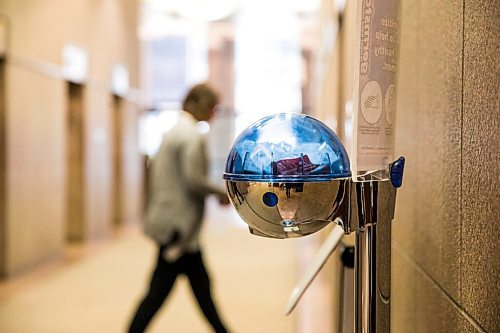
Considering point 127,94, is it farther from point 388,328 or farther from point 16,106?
point 388,328

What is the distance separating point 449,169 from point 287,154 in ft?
1.43

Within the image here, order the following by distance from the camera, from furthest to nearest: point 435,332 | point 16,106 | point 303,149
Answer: point 16,106, point 435,332, point 303,149

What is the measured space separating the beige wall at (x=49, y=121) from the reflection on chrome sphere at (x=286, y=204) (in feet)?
22.2

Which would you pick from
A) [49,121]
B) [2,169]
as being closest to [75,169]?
[49,121]

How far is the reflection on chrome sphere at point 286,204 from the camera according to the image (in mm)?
1036

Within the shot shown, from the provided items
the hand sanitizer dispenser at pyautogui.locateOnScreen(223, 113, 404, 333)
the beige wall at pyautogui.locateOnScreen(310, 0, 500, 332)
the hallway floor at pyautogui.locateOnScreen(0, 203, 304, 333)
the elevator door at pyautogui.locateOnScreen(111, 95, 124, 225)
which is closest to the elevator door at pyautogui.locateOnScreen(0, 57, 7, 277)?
the hallway floor at pyautogui.locateOnScreen(0, 203, 304, 333)

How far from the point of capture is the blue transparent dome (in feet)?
3.40

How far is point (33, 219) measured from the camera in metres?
8.27

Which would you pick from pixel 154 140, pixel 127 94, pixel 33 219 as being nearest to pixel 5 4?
pixel 33 219

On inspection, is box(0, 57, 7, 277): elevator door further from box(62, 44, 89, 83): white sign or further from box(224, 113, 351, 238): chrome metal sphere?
box(224, 113, 351, 238): chrome metal sphere

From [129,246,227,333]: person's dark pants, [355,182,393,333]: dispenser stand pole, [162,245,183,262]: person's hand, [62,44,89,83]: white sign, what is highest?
[62,44,89,83]: white sign

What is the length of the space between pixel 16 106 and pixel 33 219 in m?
1.44

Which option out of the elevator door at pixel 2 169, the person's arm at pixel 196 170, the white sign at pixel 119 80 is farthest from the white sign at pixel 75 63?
the person's arm at pixel 196 170

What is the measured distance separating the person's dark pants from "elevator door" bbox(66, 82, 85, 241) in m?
7.03
